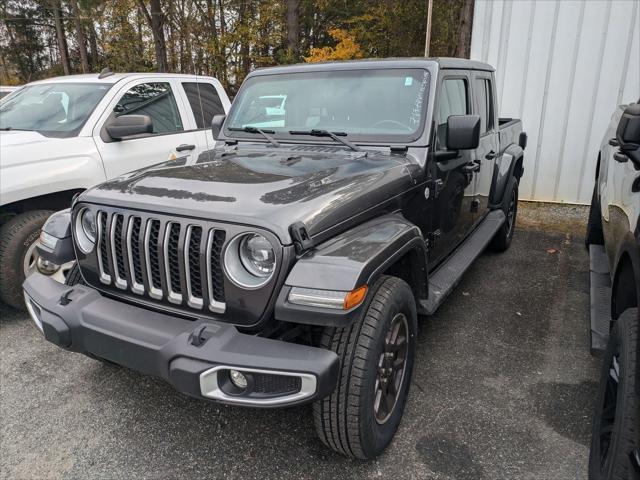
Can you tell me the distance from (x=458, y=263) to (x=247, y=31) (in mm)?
14109

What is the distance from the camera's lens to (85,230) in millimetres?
2592

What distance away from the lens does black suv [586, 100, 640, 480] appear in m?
1.80

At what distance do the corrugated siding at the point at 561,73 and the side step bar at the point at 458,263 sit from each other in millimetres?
2887

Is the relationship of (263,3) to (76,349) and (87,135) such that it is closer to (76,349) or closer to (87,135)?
(87,135)

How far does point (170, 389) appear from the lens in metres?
3.02

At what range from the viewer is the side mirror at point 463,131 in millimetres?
3004

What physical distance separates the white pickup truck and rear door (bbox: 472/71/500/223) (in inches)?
95.3

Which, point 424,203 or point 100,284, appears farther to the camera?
point 424,203

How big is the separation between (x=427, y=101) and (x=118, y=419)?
268 cm

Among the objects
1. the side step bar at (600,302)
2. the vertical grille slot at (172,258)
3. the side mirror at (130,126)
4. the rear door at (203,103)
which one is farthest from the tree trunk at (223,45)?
the vertical grille slot at (172,258)

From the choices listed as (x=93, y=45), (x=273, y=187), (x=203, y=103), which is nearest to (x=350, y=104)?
(x=273, y=187)

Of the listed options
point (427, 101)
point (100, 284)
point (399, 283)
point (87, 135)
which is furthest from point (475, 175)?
point (87, 135)

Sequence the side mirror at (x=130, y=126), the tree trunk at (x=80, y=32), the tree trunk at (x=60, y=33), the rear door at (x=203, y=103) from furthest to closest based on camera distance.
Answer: the tree trunk at (x=60, y=33) < the tree trunk at (x=80, y=32) < the rear door at (x=203, y=103) < the side mirror at (x=130, y=126)

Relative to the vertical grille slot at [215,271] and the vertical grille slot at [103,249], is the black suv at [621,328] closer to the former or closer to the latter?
the vertical grille slot at [215,271]
